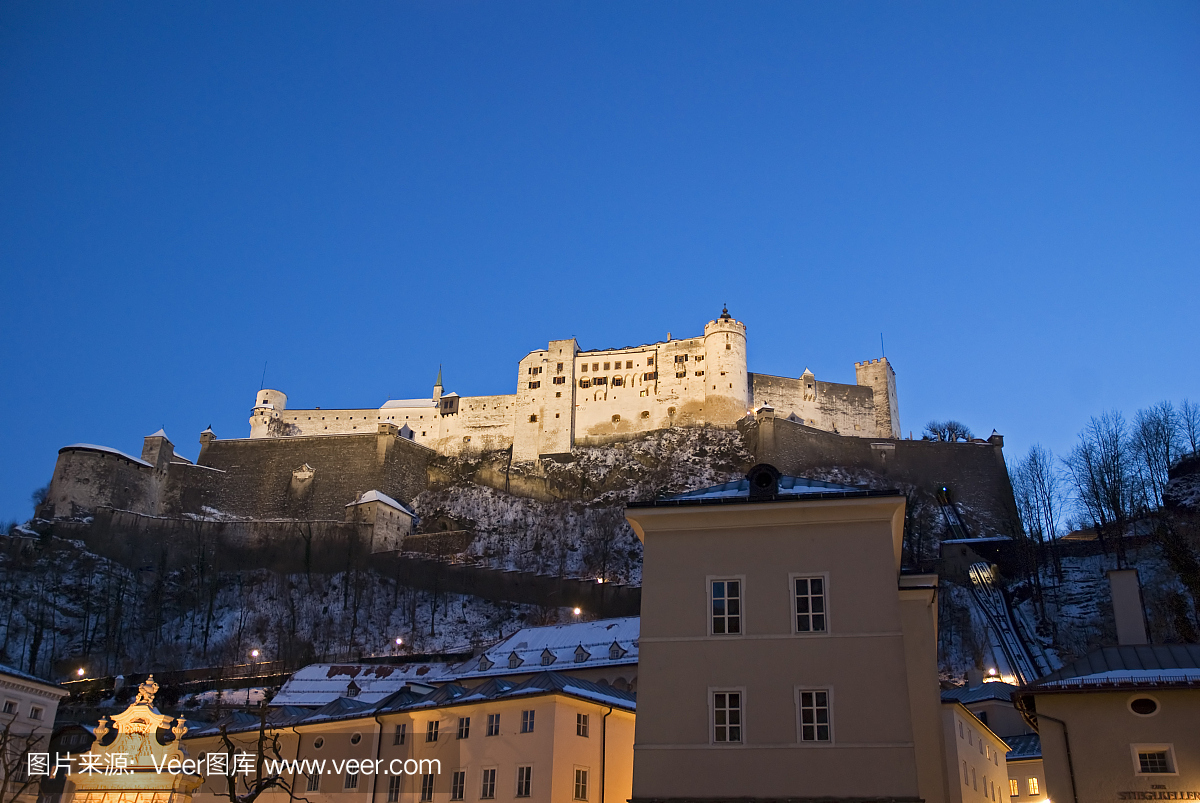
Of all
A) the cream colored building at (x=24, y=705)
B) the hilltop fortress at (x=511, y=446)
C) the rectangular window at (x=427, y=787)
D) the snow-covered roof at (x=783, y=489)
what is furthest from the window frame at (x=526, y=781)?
the hilltop fortress at (x=511, y=446)

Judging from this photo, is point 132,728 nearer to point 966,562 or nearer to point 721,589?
point 721,589

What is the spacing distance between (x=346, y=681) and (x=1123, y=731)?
32615 mm

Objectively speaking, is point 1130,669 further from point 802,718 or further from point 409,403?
point 409,403

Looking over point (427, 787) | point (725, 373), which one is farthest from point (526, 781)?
point (725, 373)

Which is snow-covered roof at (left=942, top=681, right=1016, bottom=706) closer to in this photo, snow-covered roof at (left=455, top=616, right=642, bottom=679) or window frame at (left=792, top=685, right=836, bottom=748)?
snow-covered roof at (left=455, top=616, right=642, bottom=679)

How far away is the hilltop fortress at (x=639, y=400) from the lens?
293ft

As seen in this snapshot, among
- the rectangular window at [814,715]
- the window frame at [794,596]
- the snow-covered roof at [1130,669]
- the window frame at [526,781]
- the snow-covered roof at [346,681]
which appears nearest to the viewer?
the rectangular window at [814,715]

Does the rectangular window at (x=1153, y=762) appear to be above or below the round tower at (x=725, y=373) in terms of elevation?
below

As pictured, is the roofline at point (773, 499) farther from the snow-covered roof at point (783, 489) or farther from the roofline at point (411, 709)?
the roofline at point (411, 709)

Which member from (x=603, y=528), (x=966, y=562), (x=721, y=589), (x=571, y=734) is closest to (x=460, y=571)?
(x=603, y=528)

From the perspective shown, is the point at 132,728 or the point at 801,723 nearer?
the point at 801,723

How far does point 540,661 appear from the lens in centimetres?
4222

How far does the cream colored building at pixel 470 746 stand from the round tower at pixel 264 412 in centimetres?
6795

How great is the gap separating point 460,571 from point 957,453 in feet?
127
